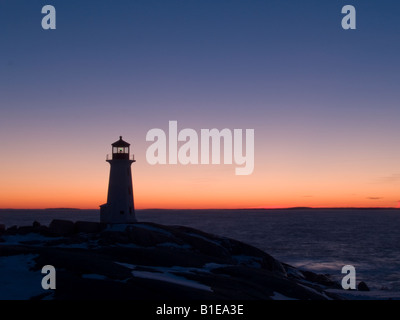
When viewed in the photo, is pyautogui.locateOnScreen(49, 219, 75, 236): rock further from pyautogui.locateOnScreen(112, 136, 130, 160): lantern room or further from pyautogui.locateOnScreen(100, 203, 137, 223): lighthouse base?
pyautogui.locateOnScreen(112, 136, 130, 160): lantern room

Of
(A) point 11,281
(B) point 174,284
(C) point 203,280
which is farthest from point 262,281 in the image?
(A) point 11,281

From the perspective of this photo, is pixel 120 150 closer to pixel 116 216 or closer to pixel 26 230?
pixel 116 216

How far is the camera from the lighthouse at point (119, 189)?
44625 millimetres

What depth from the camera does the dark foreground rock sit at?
19297 millimetres

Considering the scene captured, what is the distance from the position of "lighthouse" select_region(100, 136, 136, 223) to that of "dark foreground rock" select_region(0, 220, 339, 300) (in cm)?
449

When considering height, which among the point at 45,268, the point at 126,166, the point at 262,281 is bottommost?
the point at 262,281

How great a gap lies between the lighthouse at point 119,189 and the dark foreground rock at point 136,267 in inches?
177

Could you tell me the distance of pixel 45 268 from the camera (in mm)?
21484

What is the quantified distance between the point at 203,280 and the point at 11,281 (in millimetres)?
9749

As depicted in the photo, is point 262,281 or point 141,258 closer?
point 262,281

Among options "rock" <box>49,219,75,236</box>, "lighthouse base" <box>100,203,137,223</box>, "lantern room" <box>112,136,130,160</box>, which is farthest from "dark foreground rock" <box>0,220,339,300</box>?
"lantern room" <box>112,136,130,160</box>

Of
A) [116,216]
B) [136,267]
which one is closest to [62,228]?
[116,216]

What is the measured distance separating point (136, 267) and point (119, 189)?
21249 mm
